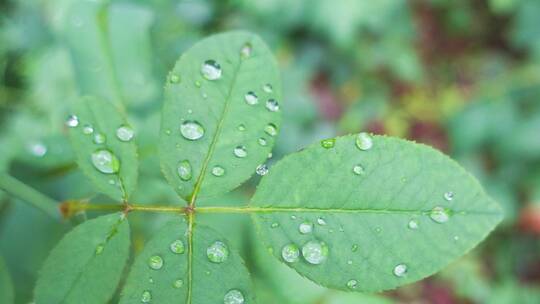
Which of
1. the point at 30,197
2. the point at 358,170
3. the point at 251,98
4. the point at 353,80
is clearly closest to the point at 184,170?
the point at 251,98

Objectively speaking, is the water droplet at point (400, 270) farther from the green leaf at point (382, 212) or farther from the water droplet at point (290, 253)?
the water droplet at point (290, 253)

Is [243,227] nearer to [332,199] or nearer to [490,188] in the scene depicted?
[332,199]

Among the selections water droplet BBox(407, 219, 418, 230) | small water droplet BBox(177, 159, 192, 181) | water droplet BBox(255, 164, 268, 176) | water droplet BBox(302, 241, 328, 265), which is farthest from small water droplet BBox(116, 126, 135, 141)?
water droplet BBox(407, 219, 418, 230)

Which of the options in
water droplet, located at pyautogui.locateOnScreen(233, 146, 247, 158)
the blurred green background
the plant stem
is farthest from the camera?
the blurred green background

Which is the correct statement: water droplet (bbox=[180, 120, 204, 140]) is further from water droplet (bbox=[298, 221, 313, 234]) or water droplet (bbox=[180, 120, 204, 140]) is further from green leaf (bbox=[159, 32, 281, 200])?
water droplet (bbox=[298, 221, 313, 234])

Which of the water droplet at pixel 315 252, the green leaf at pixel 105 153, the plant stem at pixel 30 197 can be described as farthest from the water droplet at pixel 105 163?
the water droplet at pixel 315 252
